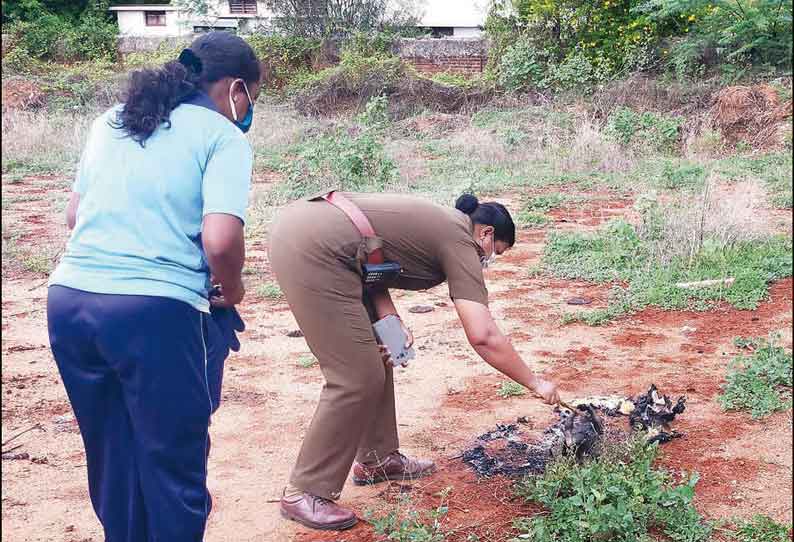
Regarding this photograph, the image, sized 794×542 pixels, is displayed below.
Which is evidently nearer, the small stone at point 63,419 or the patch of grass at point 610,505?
the patch of grass at point 610,505

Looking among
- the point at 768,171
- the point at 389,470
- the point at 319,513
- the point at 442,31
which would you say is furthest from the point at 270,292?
the point at 442,31

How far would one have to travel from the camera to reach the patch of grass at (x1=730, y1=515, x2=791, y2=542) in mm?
3102

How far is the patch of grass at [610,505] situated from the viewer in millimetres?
2998

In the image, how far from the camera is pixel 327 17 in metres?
22.5

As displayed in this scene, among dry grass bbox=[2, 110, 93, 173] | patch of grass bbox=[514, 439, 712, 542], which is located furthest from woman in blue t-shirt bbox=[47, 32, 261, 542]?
dry grass bbox=[2, 110, 93, 173]

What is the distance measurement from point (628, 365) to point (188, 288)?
3393 millimetres

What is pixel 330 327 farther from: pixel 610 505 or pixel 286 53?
pixel 286 53

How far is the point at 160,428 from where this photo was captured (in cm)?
238

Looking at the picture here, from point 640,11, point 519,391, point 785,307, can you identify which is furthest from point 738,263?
point 640,11

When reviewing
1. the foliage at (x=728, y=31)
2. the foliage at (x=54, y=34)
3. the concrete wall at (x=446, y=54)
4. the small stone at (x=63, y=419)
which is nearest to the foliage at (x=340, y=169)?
the small stone at (x=63, y=419)

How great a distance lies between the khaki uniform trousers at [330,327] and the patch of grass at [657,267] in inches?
116

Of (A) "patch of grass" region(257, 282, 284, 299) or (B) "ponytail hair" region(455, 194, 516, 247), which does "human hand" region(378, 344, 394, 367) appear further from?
(A) "patch of grass" region(257, 282, 284, 299)

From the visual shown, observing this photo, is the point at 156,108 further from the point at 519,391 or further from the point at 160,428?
the point at 519,391

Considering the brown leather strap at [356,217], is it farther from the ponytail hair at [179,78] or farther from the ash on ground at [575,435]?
the ash on ground at [575,435]
